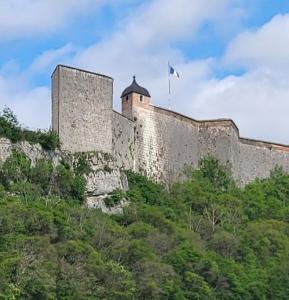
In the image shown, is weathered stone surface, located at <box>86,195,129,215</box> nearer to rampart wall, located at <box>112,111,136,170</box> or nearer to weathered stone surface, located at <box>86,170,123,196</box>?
weathered stone surface, located at <box>86,170,123,196</box>

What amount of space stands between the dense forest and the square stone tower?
1403 mm

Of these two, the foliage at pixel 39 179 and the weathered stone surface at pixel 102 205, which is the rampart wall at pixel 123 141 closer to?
the weathered stone surface at pixel 102 205

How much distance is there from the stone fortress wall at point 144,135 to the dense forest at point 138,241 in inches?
48.1

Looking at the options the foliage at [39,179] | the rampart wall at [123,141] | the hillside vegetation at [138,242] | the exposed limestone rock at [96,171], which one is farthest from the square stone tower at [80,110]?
the hillside vegetation at [138,242]

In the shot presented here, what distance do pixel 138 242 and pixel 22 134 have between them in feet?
22.8

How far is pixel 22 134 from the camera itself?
4309 centimetres

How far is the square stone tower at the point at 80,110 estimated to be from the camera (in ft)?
145

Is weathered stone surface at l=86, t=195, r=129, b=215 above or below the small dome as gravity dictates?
below

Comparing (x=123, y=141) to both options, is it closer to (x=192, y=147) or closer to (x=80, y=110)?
(x=80, y=110)

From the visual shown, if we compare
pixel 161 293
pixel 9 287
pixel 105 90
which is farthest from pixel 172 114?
pixel 9 287

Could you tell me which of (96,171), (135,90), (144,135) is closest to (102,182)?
(96,171)

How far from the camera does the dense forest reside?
116 feet

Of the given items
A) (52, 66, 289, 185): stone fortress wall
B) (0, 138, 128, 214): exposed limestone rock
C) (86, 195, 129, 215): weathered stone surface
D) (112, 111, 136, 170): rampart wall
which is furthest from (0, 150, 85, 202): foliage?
(112, 111, 136, 170): rampart wall

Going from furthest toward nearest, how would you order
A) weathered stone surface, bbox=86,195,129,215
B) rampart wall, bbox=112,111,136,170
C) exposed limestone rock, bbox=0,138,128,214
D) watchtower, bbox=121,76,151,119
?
watchtower, bbox=121,76,151,119 → rampart wall, bbox=112,111,136,170 → weathered stone surface, bbox=86,195,129,215 → exposed limestone rock, bbox=0,138,128,214
